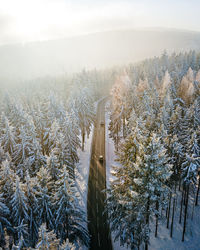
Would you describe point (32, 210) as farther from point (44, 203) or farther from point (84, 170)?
point (84, 170)

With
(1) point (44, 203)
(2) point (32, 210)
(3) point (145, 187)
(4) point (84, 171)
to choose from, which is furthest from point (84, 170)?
(3) point (145, 187)

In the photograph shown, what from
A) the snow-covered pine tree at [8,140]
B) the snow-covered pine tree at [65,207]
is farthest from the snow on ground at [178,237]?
the snow-covered pine tree at [8,140]

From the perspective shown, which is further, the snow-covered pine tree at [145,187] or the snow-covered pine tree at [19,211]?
the snow-covered pine tree at [19,211]

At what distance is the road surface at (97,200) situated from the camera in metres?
22.4

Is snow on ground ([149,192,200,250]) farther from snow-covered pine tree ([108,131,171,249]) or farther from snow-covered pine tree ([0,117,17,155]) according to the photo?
snow-covered pine tree ([0,117,17,155])

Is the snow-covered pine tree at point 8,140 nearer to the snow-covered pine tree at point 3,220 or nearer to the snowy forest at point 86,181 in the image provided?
the snowy forest at point 86,181

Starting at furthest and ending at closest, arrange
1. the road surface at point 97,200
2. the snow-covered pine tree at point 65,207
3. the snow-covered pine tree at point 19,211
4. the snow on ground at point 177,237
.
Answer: the snow on ground at point 177,237, the road surface at point 97,200, the snow-covered pine tree at point 65,207, the snow-covered pine tree at point 19,211

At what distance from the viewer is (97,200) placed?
28719mm

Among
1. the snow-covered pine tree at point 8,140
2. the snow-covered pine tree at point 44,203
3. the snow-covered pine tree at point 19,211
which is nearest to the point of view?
the snow-covered pine tree at point 19,211

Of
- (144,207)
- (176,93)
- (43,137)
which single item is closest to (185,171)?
(144,207)

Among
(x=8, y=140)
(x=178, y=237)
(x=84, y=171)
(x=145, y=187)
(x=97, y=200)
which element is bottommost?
(x=178, y=237)

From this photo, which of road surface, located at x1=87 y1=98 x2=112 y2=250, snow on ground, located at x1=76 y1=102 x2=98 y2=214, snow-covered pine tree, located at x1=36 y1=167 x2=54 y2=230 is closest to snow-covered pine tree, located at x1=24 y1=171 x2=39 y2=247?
snow-covered pine tree, located at x1=36 y1=167 x2=54 y2=230

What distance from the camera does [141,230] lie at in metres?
15.8

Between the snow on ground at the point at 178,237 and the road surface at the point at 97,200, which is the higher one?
the road surface at the point at 97,200
